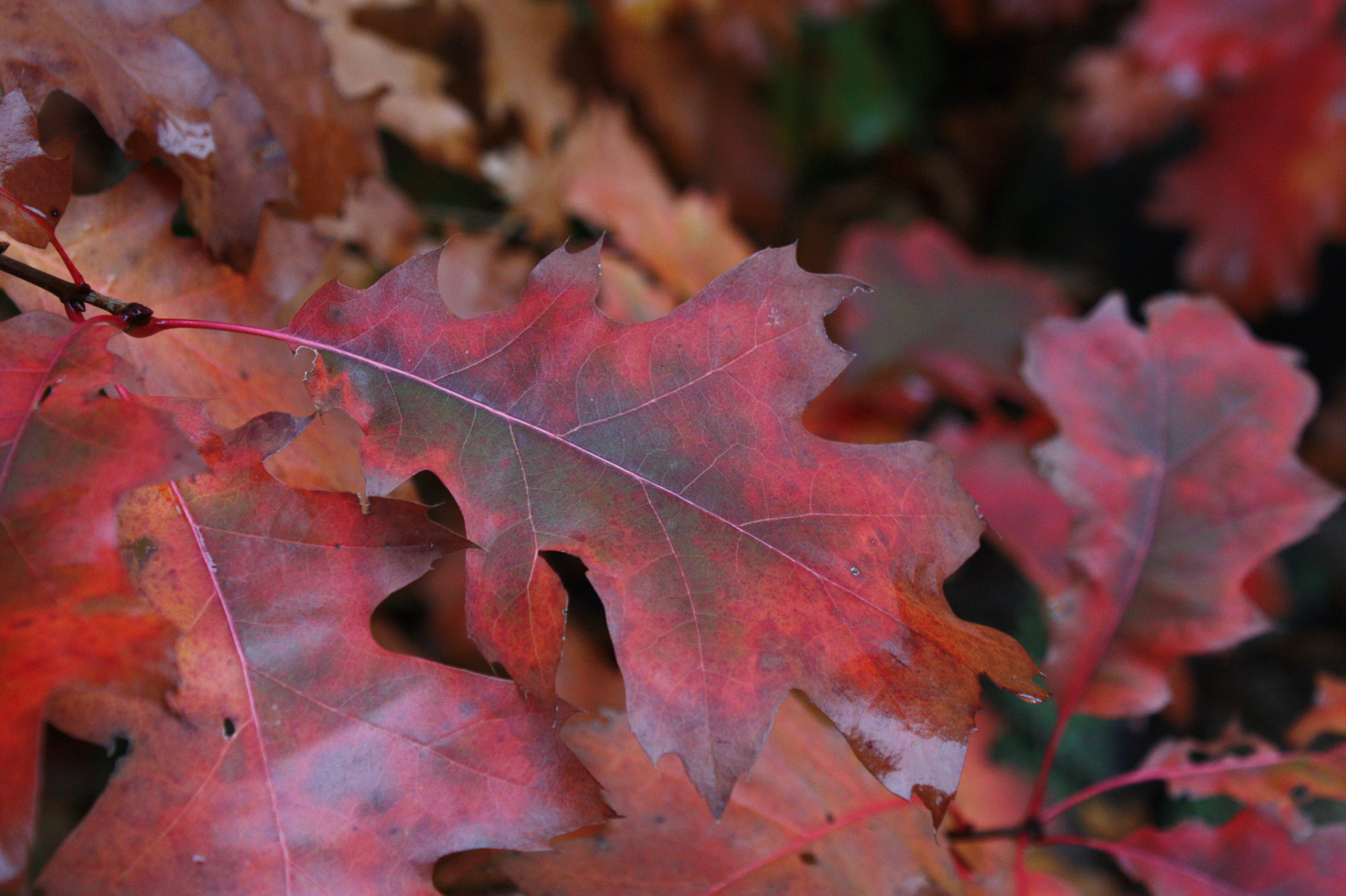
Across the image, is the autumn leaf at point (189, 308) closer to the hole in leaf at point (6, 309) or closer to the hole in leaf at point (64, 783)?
the hole in leaf at point (6, 309)

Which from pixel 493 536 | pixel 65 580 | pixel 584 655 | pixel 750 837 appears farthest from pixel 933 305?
pixel 65 580

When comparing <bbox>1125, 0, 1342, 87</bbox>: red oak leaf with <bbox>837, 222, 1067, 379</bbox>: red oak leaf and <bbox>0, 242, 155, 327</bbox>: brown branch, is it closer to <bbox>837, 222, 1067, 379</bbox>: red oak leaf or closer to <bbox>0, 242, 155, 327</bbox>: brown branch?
<bbox>837, 222, 1067, 379</bbox>: red oak leaf

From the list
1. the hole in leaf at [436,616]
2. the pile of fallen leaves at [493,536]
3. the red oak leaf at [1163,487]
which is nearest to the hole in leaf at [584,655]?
the pile of fallen leaves at [493,536]

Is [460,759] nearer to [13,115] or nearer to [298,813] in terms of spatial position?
[298,813]

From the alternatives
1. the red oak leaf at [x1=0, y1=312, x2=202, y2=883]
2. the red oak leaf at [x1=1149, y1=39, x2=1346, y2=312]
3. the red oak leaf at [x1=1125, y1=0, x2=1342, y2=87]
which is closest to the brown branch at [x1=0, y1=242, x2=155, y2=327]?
the red oak leaf at [x1=0, y1=312, x2=202, y2=883]

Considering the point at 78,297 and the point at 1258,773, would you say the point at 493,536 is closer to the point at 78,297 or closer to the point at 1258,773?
the point at 78,297
